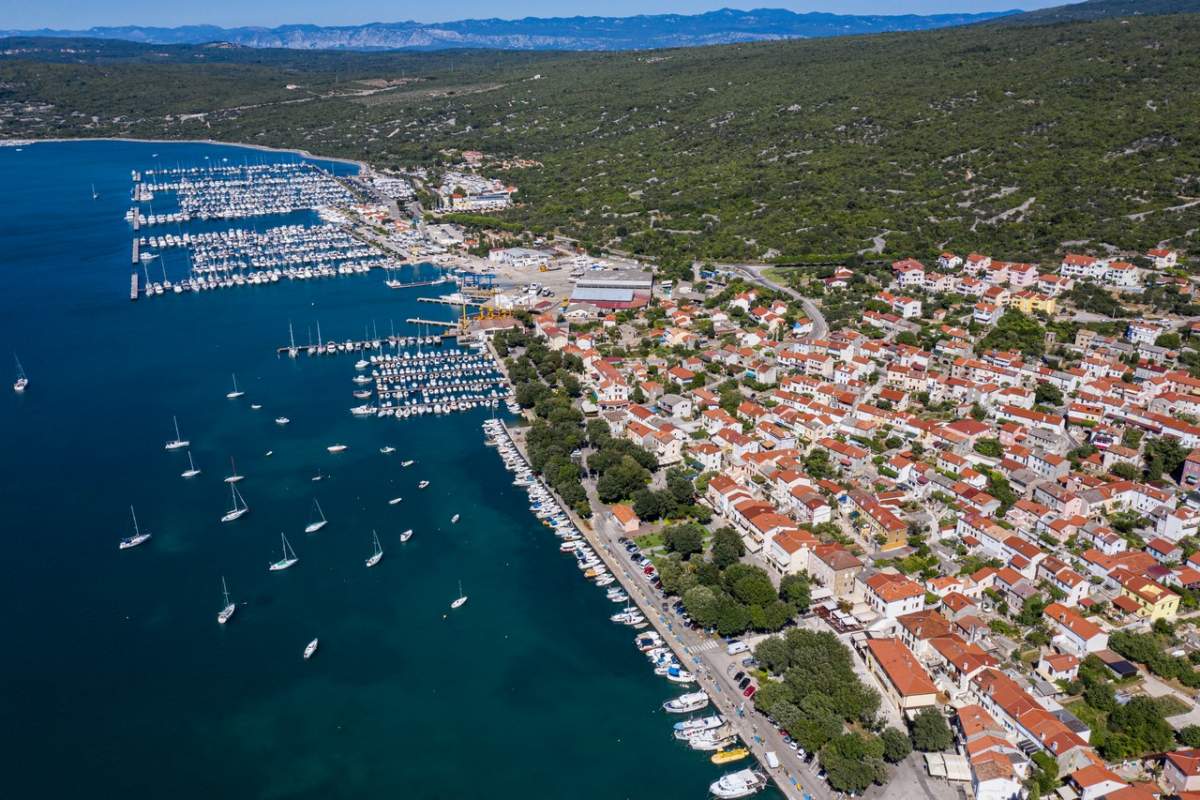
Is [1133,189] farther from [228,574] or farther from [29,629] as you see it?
[29,629]

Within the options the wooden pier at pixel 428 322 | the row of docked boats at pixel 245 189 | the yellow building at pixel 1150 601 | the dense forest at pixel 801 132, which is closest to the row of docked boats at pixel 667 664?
the yellow building at pixel 1150 601

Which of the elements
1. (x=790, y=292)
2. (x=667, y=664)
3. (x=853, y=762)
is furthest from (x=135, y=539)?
(x=790, y=292)

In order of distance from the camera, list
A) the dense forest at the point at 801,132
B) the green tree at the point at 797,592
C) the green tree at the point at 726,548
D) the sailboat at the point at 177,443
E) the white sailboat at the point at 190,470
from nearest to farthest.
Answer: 1. the green tree at the point at 797,592
2. the green tree at the point at 726,548
3. the white sailboat at the point at 190,470
4. the sailboat at the point at 177,443
5. the dense forest at the point at 801,132

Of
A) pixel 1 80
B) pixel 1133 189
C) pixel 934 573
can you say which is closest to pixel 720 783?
pixel 934 573

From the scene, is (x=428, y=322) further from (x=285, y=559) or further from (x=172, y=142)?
(x=172, y=142)

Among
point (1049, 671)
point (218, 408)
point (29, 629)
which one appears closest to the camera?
point (1049, 671)

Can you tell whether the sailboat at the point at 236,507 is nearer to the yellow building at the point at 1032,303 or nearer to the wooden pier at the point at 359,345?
the wooden pier at the point at 359,345
